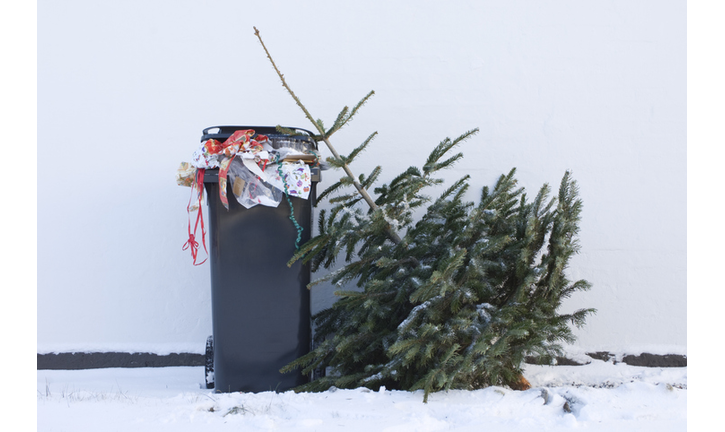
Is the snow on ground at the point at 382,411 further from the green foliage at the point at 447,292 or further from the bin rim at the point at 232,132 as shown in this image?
the bin rim at the point at 232,132

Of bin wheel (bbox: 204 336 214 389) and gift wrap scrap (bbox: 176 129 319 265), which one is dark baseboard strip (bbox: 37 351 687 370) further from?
gift wrap scrap (bbox: 176 129 319 265)

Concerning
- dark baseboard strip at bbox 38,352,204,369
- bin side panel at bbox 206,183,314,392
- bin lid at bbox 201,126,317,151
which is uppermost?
bin lid at bbox 201,126,317,151

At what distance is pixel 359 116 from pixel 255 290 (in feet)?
4.52

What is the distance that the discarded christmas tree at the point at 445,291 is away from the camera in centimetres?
204

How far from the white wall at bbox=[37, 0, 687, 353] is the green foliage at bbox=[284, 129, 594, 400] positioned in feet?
2.24

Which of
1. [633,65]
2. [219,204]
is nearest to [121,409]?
[219,204]

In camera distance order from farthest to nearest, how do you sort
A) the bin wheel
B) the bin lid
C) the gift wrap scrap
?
the bin wheel, the bin lid, the gift wrap scrap

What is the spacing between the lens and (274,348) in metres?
2.36

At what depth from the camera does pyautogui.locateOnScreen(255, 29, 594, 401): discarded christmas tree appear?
2039mm

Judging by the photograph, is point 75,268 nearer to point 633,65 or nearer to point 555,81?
point 555,81

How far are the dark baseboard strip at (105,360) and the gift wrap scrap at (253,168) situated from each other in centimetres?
144

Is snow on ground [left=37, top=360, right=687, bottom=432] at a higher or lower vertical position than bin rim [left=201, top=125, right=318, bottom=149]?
lower

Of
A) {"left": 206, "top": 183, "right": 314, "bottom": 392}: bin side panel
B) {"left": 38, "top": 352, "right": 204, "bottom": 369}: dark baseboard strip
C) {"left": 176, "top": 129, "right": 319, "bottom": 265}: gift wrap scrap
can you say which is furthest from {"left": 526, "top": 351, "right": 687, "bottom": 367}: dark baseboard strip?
{"left": 38, "top": 352, "right": 204, "bottom": 369}: dark baseboard strip

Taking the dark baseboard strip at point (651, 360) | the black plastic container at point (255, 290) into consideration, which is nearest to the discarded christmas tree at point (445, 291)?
the black plastic container at point (255, 290)
